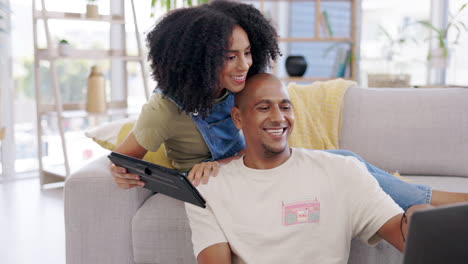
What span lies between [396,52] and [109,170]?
346cm

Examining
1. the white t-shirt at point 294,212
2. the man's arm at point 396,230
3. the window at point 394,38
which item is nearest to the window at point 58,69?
the window at point 394,38

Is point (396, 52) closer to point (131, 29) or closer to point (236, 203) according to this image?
point (131, 29)

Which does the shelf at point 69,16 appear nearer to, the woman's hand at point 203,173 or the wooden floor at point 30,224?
the wooden floor at point 30,224

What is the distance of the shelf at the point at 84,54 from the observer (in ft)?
11.7

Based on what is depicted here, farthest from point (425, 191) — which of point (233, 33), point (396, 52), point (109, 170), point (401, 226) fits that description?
point (396, 52)

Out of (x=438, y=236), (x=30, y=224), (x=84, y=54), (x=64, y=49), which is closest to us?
(x=438, y=236)

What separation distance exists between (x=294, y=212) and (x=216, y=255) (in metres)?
0.24

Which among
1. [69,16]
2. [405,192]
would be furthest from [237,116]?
[69,16]

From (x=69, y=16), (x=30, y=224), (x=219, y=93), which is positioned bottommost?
(x=30, y=224)

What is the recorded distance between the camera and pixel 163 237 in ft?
5.49

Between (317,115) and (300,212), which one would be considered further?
(317,115)

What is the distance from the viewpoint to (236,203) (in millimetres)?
1449

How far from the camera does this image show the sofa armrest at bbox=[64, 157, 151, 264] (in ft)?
5.50

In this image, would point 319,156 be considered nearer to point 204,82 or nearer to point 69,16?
point 204,82
